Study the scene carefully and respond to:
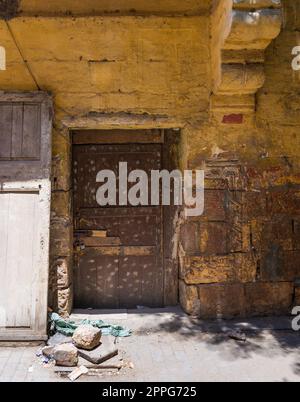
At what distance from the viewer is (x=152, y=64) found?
471 centimetres

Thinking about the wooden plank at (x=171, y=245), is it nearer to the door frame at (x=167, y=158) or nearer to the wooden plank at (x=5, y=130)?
the door frame at (x=167, y=158)

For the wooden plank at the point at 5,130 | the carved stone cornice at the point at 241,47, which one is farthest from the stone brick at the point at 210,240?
the wooden plank at the point at 5,130

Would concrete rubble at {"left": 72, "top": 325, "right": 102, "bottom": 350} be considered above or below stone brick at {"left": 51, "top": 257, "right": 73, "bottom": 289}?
below

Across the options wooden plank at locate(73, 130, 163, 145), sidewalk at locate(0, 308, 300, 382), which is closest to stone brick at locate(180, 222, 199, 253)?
sidewalk at locate(0, 308, 300, 382)

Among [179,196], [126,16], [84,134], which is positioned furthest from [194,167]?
[126,16]

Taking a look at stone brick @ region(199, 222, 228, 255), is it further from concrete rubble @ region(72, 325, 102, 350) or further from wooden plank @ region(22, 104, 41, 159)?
wooden plank @ region(22, 104, 41, 159)

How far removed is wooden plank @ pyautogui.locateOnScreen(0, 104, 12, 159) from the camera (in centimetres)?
446

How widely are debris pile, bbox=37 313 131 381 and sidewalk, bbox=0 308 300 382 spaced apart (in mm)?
93

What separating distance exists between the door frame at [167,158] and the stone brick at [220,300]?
56 cm

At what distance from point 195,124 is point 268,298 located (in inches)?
88.0

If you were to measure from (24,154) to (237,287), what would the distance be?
288cm

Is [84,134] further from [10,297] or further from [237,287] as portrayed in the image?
[237,287]

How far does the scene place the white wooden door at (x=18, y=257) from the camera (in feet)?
13.5

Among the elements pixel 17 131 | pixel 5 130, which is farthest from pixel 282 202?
pixel 5 130
